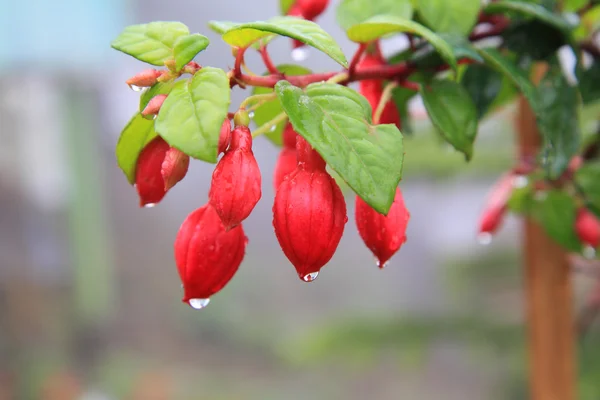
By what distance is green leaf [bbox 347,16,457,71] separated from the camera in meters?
0.19

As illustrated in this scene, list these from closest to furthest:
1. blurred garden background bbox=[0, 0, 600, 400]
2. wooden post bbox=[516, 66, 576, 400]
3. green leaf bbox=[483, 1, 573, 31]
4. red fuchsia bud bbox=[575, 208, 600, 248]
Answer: green leaf bbox=[483, 1, 573, 31]
red fuchsia bud bbox=[575, 208, 600, 248]
wooden post bbox=[516, 66, 576, 400]
blurred garden background bbox=[0, 0, 600, 400]

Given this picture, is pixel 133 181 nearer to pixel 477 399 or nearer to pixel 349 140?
pixel 349 140

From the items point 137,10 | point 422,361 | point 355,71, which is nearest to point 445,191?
point 422,361

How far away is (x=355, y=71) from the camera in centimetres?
22

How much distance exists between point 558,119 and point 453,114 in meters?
0.07

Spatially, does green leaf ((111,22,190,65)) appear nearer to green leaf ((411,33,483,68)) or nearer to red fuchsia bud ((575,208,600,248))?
green leaf ((411,33,483,68))

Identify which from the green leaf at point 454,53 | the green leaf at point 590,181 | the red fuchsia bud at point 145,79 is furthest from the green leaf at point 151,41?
the green leaf at point 590,181

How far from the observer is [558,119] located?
27cm

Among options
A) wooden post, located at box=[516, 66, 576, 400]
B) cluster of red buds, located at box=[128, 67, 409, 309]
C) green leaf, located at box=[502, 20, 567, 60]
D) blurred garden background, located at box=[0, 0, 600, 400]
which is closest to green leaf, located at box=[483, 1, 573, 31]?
green leaf, located at box=[502, 20, 567, 60]

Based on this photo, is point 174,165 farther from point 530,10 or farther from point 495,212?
point 495,212

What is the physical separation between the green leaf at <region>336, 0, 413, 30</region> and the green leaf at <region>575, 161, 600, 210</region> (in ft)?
0.52

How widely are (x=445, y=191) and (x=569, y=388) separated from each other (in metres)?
0.40

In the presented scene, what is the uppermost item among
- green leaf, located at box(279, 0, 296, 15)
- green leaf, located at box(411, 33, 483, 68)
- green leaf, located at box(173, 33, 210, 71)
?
green leaf, located at box(173, 33, 210, 71)

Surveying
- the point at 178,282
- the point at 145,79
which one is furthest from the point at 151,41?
the point at 178,282
